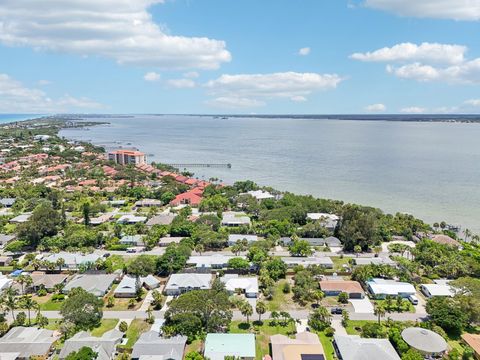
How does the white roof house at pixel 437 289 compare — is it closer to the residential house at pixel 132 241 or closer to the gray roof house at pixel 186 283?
the gray roof house at pixel 186 283

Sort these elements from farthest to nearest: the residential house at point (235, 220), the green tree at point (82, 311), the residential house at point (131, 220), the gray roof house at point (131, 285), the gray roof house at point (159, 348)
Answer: the residential house at point (131, 220)
the residential house at point (235, 220)
the gray roof house at point (131, 285)
the green tree at point (82, 311)
the gray roof house at point (159, 348)

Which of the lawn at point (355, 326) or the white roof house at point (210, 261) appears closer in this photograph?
the lawn at point (355, 326)

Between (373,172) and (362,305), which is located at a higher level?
(373,172)

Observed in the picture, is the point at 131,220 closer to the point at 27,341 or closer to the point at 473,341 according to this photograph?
the point at 27,341

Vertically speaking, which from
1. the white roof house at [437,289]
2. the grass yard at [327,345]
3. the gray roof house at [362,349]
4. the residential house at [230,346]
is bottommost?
the grass yard at [327,345]

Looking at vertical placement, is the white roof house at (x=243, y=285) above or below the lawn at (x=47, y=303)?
above

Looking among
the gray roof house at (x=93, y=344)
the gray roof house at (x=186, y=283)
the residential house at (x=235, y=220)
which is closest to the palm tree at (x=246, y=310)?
the gray roof house at (x=186, y=283)

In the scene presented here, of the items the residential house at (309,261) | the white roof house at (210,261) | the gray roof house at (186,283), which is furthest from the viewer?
the residential house at (309,261)

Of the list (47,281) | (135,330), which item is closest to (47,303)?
(47,281)
